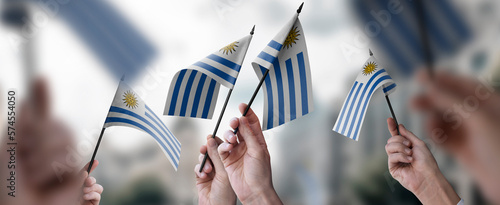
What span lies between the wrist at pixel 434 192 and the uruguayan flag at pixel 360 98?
455 millimetres

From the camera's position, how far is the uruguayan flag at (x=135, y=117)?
154 cm

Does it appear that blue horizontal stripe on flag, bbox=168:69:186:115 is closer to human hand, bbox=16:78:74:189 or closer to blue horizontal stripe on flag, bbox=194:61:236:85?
blue horizontal stripe on flag, bbox=194:61:236:85

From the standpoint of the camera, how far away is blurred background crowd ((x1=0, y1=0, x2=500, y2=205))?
6.63 feet

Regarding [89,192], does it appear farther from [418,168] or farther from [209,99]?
[418,168]

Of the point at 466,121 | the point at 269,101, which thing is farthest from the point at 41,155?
the point at 466,121

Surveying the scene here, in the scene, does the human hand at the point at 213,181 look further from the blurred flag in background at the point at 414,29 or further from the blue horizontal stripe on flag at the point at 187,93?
the blurred flag in background at the point at 414,29

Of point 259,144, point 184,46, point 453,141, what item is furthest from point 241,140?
point 453,141

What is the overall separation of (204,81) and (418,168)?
106cm

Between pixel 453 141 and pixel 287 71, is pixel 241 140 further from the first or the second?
pixel 453 141

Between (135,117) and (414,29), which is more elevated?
(414,29)

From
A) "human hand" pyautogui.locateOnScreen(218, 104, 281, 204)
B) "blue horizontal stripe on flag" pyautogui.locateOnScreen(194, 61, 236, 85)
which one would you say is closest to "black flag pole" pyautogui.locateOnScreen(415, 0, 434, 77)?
"human hand" pyautogui.locateOnScreen(218, 104, 281, 204)

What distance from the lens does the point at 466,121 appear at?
90.8 inches

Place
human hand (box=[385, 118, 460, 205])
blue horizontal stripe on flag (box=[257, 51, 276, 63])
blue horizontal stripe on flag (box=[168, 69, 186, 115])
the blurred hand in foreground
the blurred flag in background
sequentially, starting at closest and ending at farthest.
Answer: blue horizontal stripe on flag (box=[257, 51, 276, 63]) → blue horizontal stripe on flag (box=[168, 69, 186, 115]) → human hand (box=[385, 118, 460, 205]) → the blurred hand in foreground → the blurred flag in background

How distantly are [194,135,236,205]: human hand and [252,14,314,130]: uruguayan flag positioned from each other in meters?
0.27
